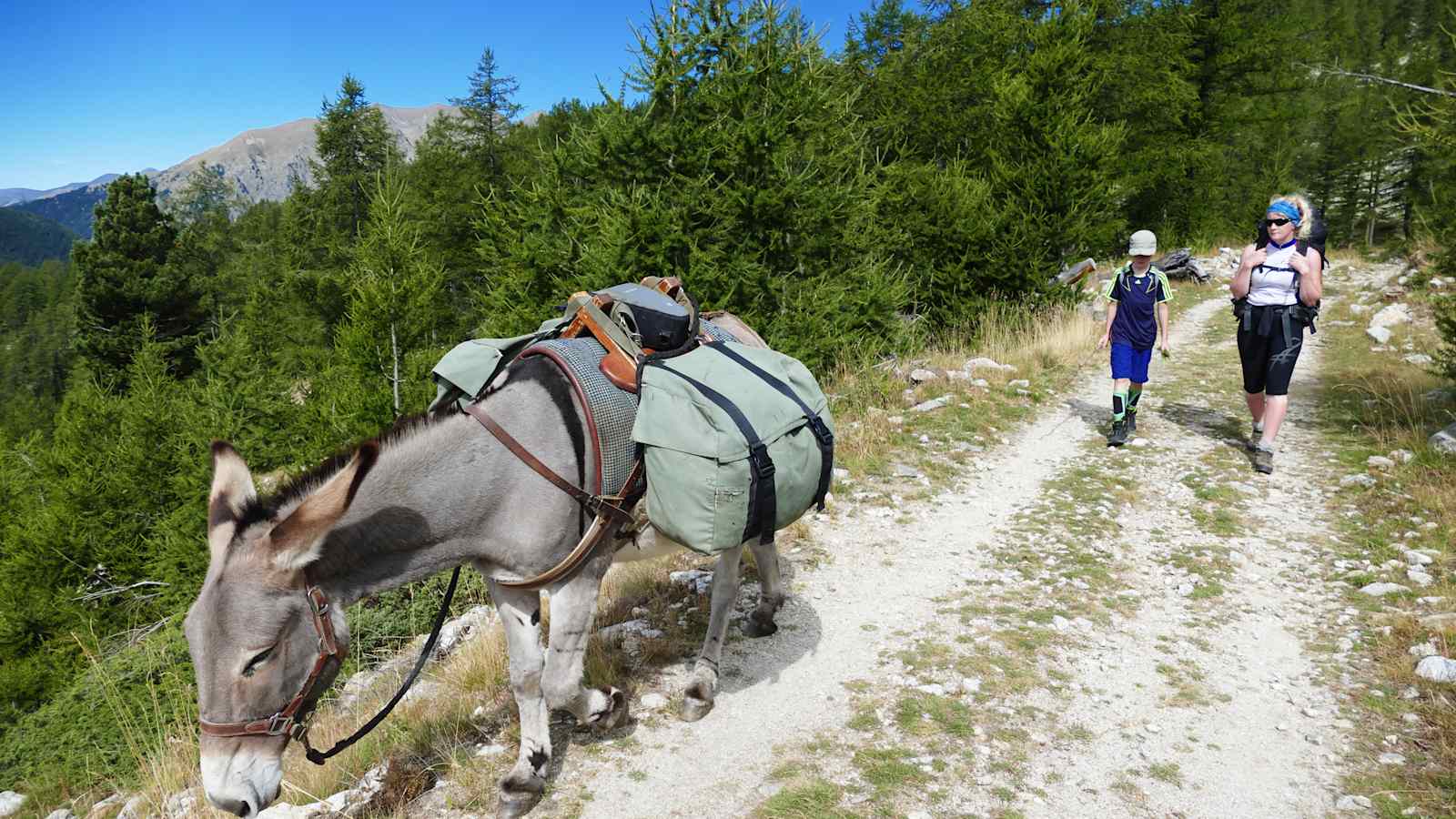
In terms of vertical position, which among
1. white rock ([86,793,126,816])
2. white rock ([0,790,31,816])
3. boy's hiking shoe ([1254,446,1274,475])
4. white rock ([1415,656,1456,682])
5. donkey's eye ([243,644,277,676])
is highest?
donkey's eye ([243,644,277,676])

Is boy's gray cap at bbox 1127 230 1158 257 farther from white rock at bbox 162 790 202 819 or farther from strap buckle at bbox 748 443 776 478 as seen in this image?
white rock at bbox 162 790 202 819

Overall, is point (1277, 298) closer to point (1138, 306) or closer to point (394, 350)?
point (1138, 306)

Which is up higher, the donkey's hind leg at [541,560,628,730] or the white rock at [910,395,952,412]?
the donkey's hind leg at [541,560,628,730]

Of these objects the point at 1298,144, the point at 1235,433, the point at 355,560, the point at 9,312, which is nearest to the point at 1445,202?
the point at 1235,433

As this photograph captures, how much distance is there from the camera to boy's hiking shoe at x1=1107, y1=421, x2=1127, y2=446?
789cm

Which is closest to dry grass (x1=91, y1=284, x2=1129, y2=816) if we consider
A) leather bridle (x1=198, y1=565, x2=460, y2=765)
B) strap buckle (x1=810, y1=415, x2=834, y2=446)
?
leather bridle (x1=198, y1=565, x2=460, y2=765)

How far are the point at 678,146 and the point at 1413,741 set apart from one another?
35.5 feet

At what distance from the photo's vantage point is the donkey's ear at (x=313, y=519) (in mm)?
2199

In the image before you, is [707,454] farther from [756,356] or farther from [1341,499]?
[1341,499]

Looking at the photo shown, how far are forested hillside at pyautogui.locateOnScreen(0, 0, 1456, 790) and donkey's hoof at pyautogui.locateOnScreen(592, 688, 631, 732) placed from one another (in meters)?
3.47

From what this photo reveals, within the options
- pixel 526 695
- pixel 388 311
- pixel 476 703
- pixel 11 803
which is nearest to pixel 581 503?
pixel 526 695

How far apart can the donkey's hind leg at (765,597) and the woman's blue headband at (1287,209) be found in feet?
19.9

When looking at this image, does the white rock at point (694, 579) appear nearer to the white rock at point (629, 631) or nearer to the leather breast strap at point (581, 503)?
the white rock at point (629, 631)

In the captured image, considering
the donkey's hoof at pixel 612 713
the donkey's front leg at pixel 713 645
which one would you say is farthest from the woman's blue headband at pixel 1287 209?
the donkey's hoof at pixel 612 713
